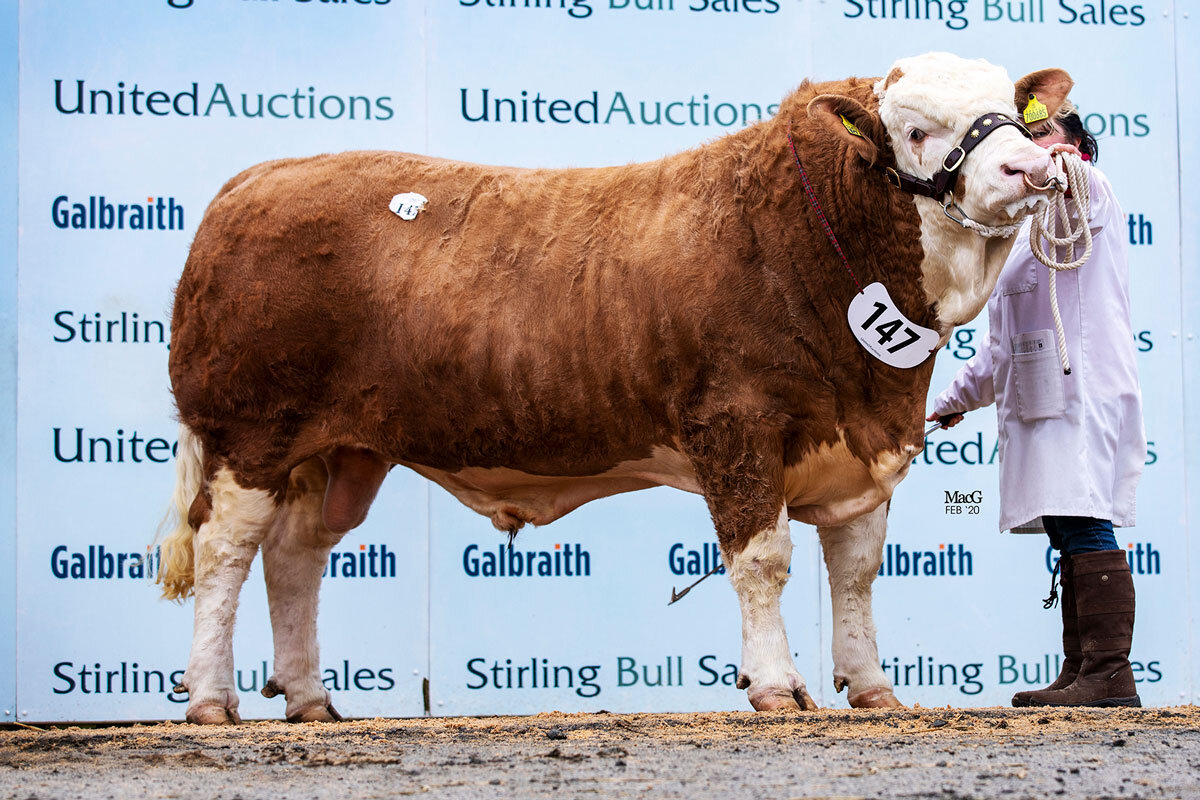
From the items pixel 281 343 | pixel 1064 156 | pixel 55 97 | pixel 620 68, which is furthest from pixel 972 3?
pixel 55 97

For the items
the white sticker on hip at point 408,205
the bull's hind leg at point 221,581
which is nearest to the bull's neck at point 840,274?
the white sticker on hip at point 408,205

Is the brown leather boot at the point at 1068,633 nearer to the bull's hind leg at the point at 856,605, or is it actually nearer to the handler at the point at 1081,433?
the handler at the point at 1081,433

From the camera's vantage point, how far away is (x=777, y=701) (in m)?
4.04

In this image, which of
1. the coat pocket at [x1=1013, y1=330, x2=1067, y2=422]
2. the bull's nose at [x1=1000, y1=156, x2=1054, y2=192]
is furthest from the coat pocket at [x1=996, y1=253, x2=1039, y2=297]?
the bull's nose at [x1=1000, y1=156, x2=1054, y2=192]

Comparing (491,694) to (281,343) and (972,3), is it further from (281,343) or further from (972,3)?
(972,3)

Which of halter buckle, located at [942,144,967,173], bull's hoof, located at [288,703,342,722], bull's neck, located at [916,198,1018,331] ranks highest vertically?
halter buckle, located at [942,144,967,173]

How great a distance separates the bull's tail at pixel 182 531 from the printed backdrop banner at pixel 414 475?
3.22ft

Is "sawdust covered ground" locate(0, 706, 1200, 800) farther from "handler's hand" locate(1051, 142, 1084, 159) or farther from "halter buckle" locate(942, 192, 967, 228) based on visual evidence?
"handler's hand" locate(1051, 142, 1084, 159)

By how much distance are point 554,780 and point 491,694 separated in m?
3.25

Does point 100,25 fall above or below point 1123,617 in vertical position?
above

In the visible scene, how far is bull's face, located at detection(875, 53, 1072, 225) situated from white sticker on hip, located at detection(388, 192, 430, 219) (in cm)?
165

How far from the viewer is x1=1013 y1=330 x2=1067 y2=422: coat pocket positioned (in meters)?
4.49

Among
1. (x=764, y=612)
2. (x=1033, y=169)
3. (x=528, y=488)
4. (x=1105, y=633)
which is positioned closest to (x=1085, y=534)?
(x=1105, y=633)

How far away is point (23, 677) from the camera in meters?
5.85
